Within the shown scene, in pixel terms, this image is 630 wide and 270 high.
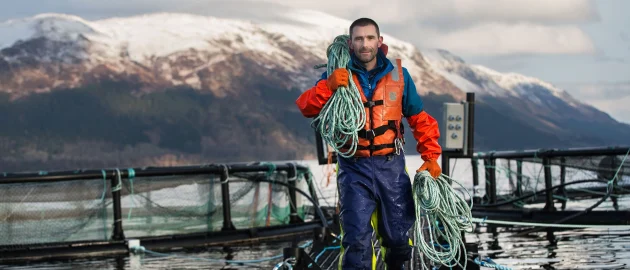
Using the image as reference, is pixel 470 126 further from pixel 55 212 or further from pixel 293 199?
pixel 55 212

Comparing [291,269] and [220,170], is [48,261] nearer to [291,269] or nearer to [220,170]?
[220,170]

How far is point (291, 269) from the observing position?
8570 mm

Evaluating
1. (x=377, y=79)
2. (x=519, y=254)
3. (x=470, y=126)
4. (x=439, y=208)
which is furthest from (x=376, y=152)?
(x=519, y=254)

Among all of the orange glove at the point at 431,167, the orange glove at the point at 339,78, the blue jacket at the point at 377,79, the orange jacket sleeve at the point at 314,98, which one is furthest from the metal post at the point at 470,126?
the orange glove at the point at 339,78

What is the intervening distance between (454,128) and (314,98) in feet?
13.8

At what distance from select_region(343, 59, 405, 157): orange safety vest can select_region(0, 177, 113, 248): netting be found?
792cm

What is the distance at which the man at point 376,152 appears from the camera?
22.4 ft

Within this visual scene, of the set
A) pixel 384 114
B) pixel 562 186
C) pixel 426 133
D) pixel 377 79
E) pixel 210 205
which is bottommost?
pixel 210 205

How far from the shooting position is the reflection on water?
11.0 metres

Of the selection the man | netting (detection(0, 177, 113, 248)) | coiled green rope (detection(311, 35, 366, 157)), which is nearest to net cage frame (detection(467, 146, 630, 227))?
netting (detection(0, 177, 113, 248))

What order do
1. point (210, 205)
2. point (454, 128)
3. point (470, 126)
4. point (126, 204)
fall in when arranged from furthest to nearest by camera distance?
1. point (210, 205)
2. point (126, 204)
3. point (470, 126)
4. point (454, 128)

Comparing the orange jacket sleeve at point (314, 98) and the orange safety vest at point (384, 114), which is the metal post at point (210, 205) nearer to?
the orange jacket sleeve at point (314, 98)

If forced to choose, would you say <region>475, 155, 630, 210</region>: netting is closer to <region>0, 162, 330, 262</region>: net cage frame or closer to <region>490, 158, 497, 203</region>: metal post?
<region>490, 158, 497, 203</region>: metal post

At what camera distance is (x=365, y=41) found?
22.6 feet
